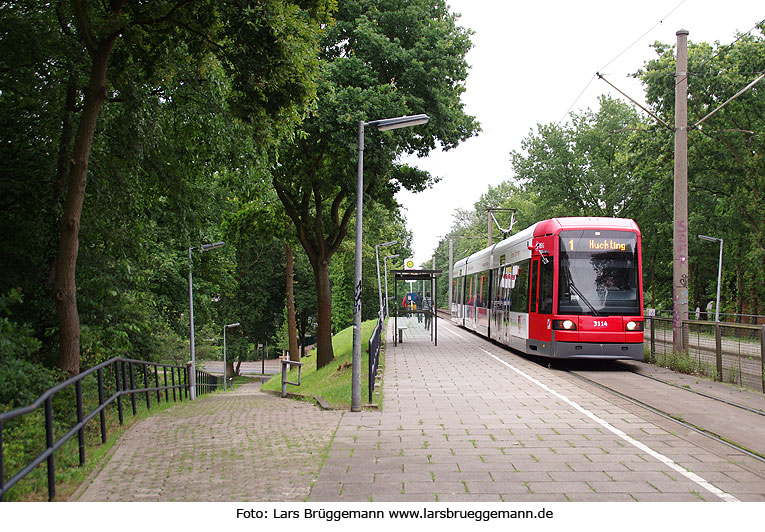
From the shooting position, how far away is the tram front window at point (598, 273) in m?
15.0

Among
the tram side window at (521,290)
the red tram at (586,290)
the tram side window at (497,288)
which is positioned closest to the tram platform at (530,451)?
the red tram at (586,290)

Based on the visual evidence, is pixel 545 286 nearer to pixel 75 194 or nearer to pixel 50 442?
pixel 75 194

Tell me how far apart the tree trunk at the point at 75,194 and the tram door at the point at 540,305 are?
10.1 meters

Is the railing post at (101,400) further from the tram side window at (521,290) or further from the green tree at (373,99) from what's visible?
the tram side window at (521,290)

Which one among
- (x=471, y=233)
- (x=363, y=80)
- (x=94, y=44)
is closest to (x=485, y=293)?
(x=363, y=80)

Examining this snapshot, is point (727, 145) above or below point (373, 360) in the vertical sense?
above

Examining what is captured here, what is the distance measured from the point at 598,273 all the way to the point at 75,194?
11.0m

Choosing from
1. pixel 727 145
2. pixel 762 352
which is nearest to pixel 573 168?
pixel 727 145

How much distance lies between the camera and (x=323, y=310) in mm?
21797

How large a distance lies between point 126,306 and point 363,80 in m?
8.39

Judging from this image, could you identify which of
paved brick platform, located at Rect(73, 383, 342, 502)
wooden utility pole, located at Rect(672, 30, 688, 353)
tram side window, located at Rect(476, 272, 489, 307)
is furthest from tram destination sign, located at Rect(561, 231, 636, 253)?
tram side window, located at Rect(476, 272, 489, 307)

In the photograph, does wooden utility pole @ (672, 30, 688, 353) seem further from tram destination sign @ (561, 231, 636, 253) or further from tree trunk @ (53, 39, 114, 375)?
tree trunk @ (53, 39, 114, 375)

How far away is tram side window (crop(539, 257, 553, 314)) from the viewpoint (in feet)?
50.6

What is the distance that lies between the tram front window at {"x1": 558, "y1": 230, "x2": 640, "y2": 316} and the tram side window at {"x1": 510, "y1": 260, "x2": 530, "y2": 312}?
1904mm
